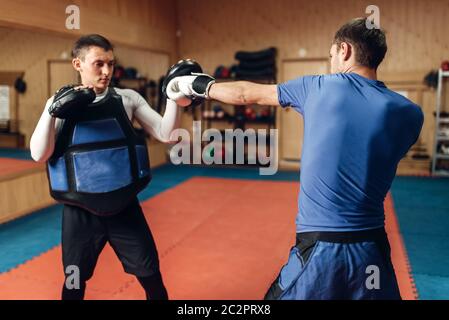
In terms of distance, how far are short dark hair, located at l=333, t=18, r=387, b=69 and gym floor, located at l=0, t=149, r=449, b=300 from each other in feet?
6.03

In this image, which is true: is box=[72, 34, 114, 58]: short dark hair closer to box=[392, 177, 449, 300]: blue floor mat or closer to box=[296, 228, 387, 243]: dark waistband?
box=[296, 228, 387, 243]: dark waistband

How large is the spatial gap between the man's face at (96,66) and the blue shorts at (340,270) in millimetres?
1196

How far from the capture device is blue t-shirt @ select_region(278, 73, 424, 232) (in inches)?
57.1

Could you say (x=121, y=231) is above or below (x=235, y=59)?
below

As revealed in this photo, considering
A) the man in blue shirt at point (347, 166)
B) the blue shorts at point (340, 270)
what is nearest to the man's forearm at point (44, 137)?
the man in blue shirt at point (347, 166)

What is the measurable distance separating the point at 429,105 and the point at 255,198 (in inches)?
160

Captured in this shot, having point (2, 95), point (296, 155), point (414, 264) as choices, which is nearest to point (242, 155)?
point (296, 155)

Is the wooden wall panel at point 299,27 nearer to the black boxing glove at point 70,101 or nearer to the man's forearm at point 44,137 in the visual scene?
the black boxing glove at point 70,101

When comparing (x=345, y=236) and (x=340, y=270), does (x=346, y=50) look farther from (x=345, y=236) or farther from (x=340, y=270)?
(x=340, y=270)

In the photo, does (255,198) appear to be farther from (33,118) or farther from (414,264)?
(33,118)

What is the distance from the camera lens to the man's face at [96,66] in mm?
2070

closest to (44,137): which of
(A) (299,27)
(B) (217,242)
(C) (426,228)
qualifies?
(B) (217,242)

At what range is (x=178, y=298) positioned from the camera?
2.84 metres

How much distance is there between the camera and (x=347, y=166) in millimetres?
1481
